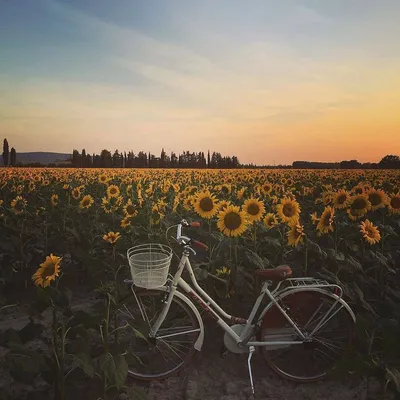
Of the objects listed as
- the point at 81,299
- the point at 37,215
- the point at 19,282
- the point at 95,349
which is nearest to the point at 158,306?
the point at 95,349

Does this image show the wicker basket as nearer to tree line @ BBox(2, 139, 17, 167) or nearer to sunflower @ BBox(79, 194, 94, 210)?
sunflower @ BBox(79, 194, 94, 210)

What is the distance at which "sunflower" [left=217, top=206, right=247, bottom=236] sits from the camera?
4.82 m

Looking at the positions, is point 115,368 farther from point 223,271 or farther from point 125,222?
point 125,222

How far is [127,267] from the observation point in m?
5.62

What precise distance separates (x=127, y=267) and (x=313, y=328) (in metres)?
2.48

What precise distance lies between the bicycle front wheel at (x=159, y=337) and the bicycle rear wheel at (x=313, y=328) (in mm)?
721

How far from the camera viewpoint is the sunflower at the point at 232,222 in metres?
4.82

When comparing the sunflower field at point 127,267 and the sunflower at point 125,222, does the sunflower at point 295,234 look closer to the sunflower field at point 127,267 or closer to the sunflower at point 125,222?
the sunflower field at point 127,267

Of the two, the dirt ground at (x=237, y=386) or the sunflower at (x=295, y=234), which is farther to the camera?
the sunflower at (x=295, y=234)

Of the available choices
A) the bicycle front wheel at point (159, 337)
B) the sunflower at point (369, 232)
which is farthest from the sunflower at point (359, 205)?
the bicycle front wheel at point (159, 337)

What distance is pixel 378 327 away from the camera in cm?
381

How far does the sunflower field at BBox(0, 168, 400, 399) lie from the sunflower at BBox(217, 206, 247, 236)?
11 millimetres

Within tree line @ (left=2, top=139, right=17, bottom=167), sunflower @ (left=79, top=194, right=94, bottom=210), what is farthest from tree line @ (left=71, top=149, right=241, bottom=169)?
sunflower @ (left=79, top=194, right=94, bottom=210)

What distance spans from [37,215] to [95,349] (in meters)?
4.67
